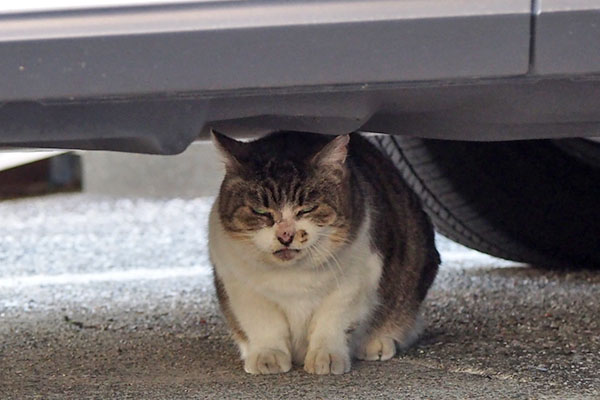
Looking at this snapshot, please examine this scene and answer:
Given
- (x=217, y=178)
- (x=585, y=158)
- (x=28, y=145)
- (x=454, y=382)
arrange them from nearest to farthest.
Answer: (x=28, y=145)
(x=454, y=382)
(x=585, y=158)
(x=217, y=178)

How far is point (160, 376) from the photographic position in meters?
2.24

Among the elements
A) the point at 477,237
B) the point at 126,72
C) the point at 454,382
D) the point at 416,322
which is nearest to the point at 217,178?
the point at 477,237

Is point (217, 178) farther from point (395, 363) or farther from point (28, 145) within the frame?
point (28, 145)

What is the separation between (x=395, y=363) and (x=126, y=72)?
1.21 meters

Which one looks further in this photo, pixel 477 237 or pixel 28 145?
pixel 477 237

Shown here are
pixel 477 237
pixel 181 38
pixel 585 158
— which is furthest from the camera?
pixel 477 237

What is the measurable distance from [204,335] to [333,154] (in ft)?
2.46

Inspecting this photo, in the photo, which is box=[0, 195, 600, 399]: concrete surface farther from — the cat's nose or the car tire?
the cat's nose

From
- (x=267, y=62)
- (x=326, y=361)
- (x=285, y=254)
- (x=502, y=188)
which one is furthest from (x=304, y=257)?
(x=502, y=188)

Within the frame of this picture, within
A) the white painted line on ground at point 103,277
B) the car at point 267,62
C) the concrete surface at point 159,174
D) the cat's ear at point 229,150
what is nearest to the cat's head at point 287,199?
the cat's ear at point 229,150

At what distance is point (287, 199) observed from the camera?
2258 millimetres

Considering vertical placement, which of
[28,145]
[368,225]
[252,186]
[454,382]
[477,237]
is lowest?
[477,237]

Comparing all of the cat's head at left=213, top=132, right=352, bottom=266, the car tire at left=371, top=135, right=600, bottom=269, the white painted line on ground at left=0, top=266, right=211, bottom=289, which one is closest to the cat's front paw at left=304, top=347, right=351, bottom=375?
the cat's head at left=213, top=132, right=352, bottom=266

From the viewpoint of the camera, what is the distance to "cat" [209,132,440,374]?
227cm
